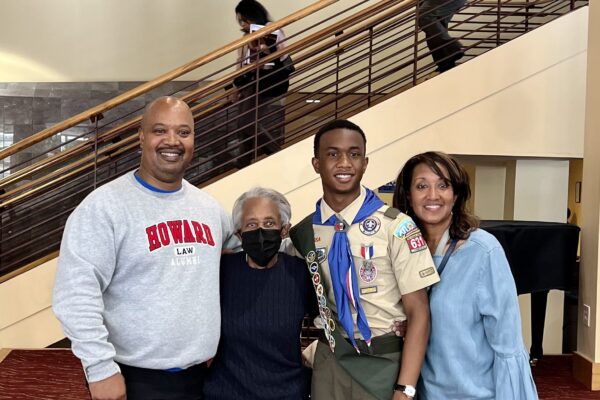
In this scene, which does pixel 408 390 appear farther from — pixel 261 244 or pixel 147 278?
pixel 147 278

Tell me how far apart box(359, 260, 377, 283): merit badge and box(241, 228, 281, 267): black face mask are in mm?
300

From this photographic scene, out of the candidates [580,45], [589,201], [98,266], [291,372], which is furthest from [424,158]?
[580,45]

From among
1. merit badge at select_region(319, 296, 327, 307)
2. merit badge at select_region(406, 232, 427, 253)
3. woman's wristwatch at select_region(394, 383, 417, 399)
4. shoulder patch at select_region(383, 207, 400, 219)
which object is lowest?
woman's wristwatch at select_region(394, 383, 417, 399)

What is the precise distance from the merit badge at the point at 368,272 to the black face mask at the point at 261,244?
30 centimetres

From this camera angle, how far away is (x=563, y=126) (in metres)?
4.22

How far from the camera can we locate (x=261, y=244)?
1.81 meters

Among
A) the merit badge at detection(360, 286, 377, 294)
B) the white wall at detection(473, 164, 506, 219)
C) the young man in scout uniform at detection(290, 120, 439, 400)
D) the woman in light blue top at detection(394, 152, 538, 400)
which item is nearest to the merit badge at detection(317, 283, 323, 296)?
the young man in scout uniform at detection(290, 120, 439, 400)

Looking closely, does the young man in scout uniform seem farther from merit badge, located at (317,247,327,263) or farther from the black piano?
the black piano

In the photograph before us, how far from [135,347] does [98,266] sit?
29 cm

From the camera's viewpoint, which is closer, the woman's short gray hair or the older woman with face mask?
the older woman with face mask

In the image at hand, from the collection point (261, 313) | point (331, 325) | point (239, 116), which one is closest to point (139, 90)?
point (239, 116)

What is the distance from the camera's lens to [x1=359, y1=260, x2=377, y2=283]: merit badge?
→ 1789mm

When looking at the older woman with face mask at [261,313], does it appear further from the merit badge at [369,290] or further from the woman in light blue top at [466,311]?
the woman in light blue top at [466,311]

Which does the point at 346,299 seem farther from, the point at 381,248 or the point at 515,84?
the point at 515,84
